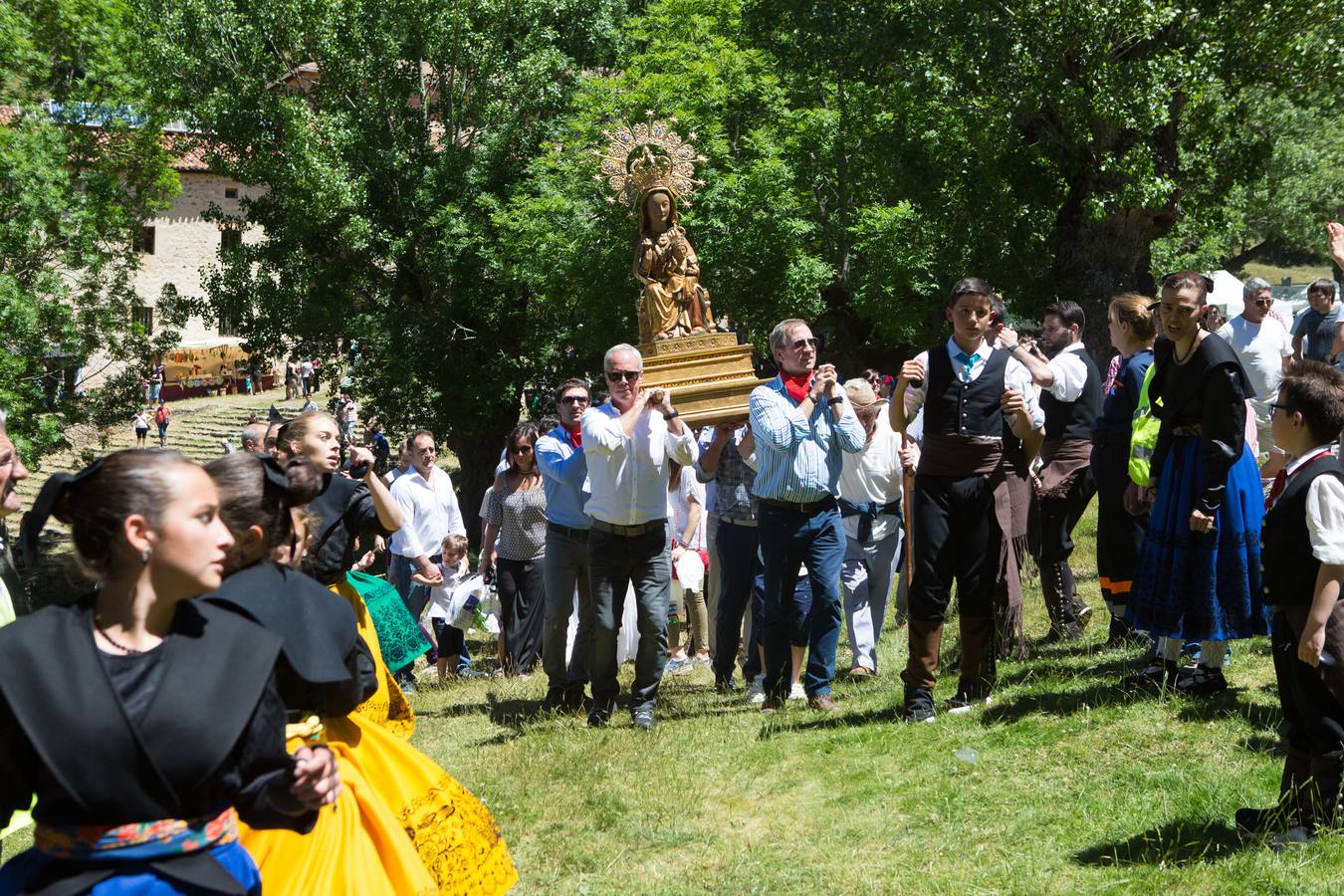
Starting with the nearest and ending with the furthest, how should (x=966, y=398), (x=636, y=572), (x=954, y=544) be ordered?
(x=966, y=398) < (x=954, y=544) < (x=636, y=572)

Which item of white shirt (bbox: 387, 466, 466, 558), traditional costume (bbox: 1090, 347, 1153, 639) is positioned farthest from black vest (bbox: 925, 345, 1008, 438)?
white shirt (bbox: 387, 466, 466, 558)

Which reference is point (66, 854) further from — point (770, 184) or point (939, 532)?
point (770, 184)

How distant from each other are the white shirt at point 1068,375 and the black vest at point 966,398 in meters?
2.03

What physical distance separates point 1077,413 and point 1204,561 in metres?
2.78

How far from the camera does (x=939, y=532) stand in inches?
279

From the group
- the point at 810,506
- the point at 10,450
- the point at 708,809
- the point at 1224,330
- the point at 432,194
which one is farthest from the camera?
the point at 432,194

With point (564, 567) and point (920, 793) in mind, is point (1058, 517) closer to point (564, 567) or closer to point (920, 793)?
point (564, 567)

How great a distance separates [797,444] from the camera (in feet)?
25.8

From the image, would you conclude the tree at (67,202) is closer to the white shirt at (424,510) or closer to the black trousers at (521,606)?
the white shirt at (424,510)

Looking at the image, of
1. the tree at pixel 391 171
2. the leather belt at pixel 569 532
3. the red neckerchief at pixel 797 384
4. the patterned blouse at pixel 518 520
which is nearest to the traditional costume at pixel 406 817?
the leather belt at pixel 569 532

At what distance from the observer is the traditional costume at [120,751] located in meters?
2.71

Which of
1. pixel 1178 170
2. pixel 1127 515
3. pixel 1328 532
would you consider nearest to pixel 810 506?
pixel 1127 515

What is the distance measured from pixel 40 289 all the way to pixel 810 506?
20231mm

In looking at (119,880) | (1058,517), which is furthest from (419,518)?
(119,880)
